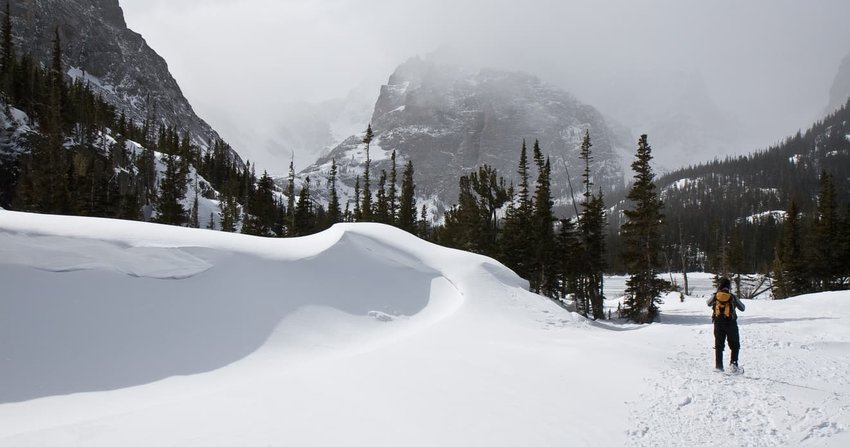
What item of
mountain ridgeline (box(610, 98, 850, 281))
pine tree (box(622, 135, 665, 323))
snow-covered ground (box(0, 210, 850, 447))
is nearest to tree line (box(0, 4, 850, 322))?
pine tree (box(622, 135, 665, 323))

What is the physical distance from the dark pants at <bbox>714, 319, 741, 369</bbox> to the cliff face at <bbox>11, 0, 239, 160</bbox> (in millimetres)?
133325

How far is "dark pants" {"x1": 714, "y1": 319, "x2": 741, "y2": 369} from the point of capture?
835 cm

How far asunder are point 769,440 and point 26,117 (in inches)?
2417

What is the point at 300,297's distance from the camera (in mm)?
9422

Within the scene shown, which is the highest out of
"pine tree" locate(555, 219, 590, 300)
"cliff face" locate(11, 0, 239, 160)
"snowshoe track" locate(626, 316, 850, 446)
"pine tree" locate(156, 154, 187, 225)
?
"cliff face" locate(11, 0, 239, 160)

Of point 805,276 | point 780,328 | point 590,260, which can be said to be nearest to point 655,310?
point 590,260

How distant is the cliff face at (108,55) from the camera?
124438 millimetres

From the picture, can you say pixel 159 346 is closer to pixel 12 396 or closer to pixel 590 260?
pixel 12 396

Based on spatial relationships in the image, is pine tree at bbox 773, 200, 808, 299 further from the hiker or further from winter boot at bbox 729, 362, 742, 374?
winter boot at bbox 729, 362, 742, 374

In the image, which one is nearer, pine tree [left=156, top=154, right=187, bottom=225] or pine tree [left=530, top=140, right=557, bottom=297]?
pine tree [left=530, top=140, right=557, bottom=297]

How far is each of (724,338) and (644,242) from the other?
2167 cm

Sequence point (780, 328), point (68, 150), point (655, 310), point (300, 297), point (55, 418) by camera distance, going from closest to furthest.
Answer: point (55, 418) → point (300, 297) → point (780, 328) → point (655, 310) → point (68, 150)

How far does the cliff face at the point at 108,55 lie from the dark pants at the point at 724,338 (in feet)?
437

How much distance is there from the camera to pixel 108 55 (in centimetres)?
14825
